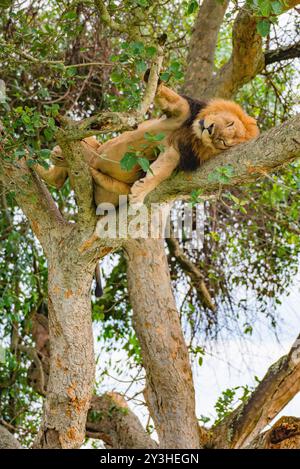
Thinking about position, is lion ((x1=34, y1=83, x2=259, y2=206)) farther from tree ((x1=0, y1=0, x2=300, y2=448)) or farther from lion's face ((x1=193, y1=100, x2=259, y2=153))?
tree ((x1=0, y1=0, x2=300, y2=448))

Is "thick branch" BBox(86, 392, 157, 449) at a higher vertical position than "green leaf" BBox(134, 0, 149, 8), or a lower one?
lower

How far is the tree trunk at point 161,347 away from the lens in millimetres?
5188

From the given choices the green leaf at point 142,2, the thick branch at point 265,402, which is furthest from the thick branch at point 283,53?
the green leaf at point 142,2

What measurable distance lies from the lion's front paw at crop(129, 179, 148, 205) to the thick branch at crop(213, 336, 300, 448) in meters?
1.62

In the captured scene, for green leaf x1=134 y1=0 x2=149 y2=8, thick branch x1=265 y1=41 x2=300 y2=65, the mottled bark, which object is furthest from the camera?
thick branch x1=265 y1=41 x2=300 y2=65

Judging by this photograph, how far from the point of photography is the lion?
366 centimetres

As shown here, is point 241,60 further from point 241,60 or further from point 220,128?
point 220,128

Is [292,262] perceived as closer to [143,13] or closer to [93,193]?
[93,193]

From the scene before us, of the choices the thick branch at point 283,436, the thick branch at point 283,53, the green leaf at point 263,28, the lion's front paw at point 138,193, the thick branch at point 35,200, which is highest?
the thick branch at point 283,53

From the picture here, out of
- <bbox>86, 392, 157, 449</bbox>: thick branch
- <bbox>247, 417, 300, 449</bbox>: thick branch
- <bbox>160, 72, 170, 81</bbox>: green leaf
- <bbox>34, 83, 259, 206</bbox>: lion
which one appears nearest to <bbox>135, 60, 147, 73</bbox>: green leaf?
<bbox>160, 72, 170, 81</bbox>: green leaf

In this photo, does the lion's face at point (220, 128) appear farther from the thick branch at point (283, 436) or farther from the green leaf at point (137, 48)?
the thick branch at point (283, 436)

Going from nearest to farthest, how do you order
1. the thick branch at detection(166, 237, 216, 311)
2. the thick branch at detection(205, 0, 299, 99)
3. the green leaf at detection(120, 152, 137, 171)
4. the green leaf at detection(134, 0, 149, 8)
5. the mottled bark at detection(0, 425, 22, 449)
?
the green leaf at detection(120, 152, 137, 171) → the green leaf at detection(134, 0, 149, 8) → the mottled bark at detection(0, 425, 22, 449) → the thick branch at detection(205, 0, 299, 99) → the thick branch at detection(166, 237, 216, 311)

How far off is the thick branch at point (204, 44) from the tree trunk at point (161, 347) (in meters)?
1.41
